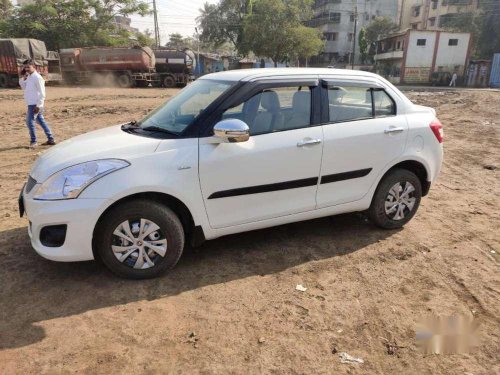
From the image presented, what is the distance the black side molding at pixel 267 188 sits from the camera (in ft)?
11.7

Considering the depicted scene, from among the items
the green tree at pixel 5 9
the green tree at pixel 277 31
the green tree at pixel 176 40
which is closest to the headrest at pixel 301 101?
the green tree at pixel 277 31

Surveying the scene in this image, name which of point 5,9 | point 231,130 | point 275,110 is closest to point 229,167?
point 231,130

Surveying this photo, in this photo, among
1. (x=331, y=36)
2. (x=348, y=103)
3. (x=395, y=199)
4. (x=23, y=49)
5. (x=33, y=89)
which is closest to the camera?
(x=348, y=103)

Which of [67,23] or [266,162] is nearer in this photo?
[266,162]

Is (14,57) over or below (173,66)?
over

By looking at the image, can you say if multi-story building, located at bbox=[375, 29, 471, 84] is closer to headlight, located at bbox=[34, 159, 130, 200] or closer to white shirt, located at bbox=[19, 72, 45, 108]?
white shirt, located at bbox=[19, 72, 45, 108]

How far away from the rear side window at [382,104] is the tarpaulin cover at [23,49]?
91.1 feet

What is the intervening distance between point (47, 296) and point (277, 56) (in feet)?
154

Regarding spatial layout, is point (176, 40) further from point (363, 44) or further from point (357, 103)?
point (357, 103)

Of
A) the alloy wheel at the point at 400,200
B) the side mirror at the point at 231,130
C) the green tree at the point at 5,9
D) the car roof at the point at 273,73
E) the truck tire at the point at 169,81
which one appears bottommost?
→ the truck tire at the point at 169,81

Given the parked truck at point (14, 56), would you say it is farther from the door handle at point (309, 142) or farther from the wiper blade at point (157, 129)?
the door handle at point (309, 142)

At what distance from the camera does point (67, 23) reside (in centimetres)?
3950

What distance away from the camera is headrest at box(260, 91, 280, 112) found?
Answer: 380 cm

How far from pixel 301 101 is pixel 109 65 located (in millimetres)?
29801
